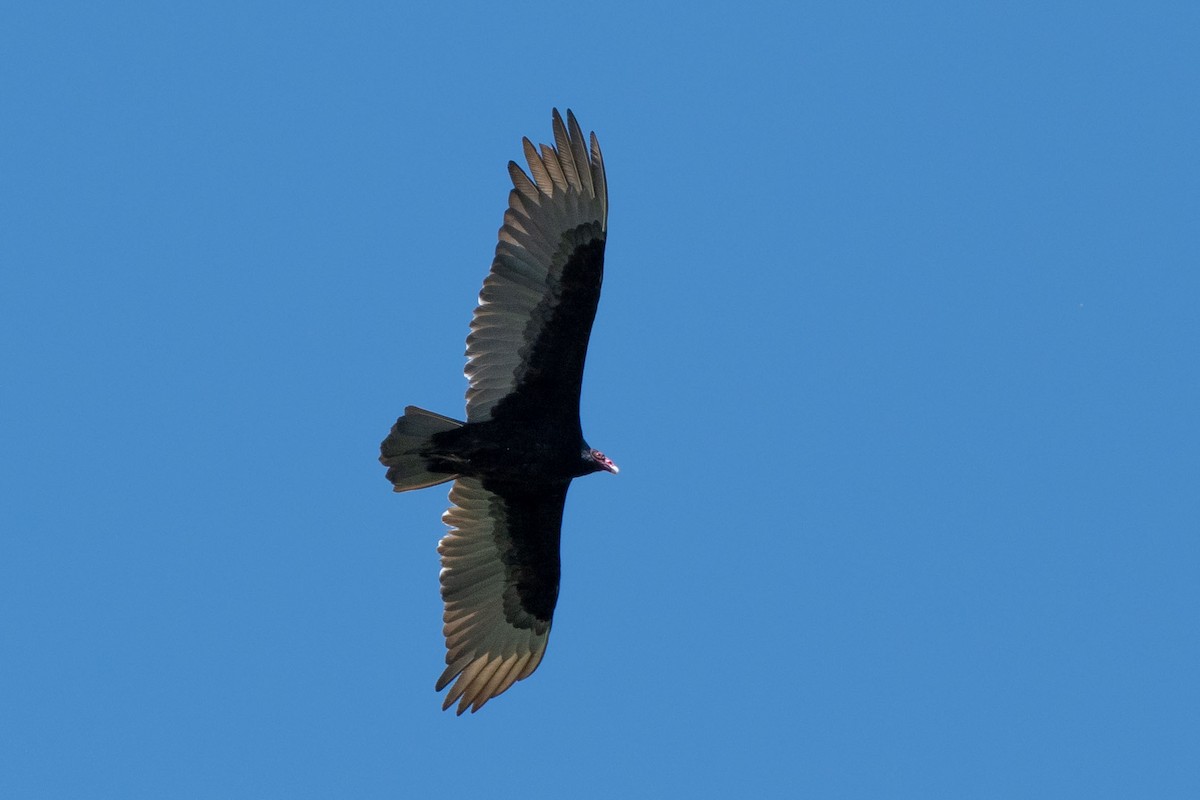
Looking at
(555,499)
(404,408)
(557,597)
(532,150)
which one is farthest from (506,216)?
(557,597)

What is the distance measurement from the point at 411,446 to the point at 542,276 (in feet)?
4.50

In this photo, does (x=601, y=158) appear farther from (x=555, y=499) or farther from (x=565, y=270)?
(x=555, y=499)

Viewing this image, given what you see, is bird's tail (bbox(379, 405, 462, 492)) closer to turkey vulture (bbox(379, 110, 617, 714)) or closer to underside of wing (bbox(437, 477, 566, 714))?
turkey vulture (bbox(379, 110, 617, 714))

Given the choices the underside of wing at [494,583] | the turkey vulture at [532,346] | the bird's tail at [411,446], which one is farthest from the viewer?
the underside of wing at [494,583]

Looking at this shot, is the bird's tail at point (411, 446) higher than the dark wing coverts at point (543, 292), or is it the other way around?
the dark wing coverts at point (543, 292)

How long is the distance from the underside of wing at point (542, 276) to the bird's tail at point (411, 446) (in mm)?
333

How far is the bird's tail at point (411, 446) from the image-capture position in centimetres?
1038

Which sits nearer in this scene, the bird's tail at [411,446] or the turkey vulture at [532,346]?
the bird's tail at [411,446]

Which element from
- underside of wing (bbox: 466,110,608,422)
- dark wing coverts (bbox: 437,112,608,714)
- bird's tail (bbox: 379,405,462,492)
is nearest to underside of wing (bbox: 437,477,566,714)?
dark wing coverts (bbox: 437,112,608,714)

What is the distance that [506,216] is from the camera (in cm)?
1046

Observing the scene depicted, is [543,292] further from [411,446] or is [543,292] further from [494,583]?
[494,583]

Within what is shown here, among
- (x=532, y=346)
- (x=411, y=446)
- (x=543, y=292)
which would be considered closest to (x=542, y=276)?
(x=543, y=292)

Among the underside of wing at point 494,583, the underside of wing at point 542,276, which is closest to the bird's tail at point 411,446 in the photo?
the underside of wing at point 542,276

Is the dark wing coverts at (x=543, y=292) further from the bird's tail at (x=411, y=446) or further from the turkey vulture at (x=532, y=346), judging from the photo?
the bird's tail at (x=411, y=446)
